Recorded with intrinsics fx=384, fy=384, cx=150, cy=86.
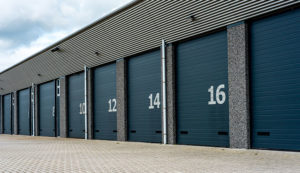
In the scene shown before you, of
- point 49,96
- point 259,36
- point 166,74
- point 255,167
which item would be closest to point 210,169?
point 255,167

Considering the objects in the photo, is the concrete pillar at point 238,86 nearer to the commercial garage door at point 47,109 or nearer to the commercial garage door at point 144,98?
the commercial garage door at point 144,98

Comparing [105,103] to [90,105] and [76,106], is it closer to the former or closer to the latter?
[90,105]

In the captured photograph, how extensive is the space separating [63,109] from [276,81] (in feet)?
66.3

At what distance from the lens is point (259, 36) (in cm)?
1436

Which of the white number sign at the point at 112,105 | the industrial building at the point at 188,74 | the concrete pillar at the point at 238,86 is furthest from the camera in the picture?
the white number sign at the point at 112,105

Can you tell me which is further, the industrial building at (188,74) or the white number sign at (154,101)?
the white number sign at (154,101)

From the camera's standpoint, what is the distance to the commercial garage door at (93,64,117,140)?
934 inches

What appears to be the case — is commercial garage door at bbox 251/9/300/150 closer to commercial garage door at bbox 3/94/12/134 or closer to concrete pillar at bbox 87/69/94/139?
concrete pillar at bbox 87/69/94/139

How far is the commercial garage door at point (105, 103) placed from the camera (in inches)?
934

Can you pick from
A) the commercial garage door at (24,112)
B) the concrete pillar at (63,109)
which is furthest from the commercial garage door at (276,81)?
the commercial garage door at (24,112)

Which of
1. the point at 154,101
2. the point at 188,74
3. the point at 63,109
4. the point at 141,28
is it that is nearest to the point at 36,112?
the point at 63,109

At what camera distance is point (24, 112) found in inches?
1544

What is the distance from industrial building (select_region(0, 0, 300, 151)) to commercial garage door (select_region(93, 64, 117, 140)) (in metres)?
0.06

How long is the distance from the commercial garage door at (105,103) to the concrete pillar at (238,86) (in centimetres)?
1002
